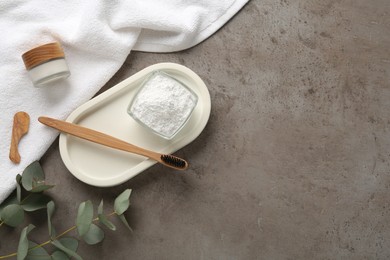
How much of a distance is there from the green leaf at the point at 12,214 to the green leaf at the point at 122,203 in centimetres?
19

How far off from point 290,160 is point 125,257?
16.4 inches

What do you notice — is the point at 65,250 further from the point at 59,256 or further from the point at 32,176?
the point at 32,176

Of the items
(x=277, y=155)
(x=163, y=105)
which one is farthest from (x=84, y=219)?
(x=277, y=155)

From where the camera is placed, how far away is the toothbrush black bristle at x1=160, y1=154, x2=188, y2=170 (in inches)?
32.7

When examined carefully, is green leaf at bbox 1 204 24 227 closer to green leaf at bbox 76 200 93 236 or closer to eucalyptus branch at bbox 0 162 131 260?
eucalyptus branch at bbox 0 162 131 260

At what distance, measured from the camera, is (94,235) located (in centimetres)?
86

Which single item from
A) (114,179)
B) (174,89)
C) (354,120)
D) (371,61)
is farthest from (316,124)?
(114,179)

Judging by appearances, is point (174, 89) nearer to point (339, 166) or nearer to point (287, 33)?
point (287, 33)

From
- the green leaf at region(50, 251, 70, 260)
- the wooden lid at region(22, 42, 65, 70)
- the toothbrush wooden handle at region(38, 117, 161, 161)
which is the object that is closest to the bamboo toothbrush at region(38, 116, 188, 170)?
the toothbrush wooden handle at region(38, 117, 161, 161)

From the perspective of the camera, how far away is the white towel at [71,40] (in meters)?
0.86

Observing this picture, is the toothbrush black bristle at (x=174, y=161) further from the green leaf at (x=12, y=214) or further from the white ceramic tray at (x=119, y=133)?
the green leaf at (x=12, y=214)

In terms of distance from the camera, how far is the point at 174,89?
81 cm

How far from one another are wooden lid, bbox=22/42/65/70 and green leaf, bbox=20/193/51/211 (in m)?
0.26

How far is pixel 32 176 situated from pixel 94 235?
173 mm
